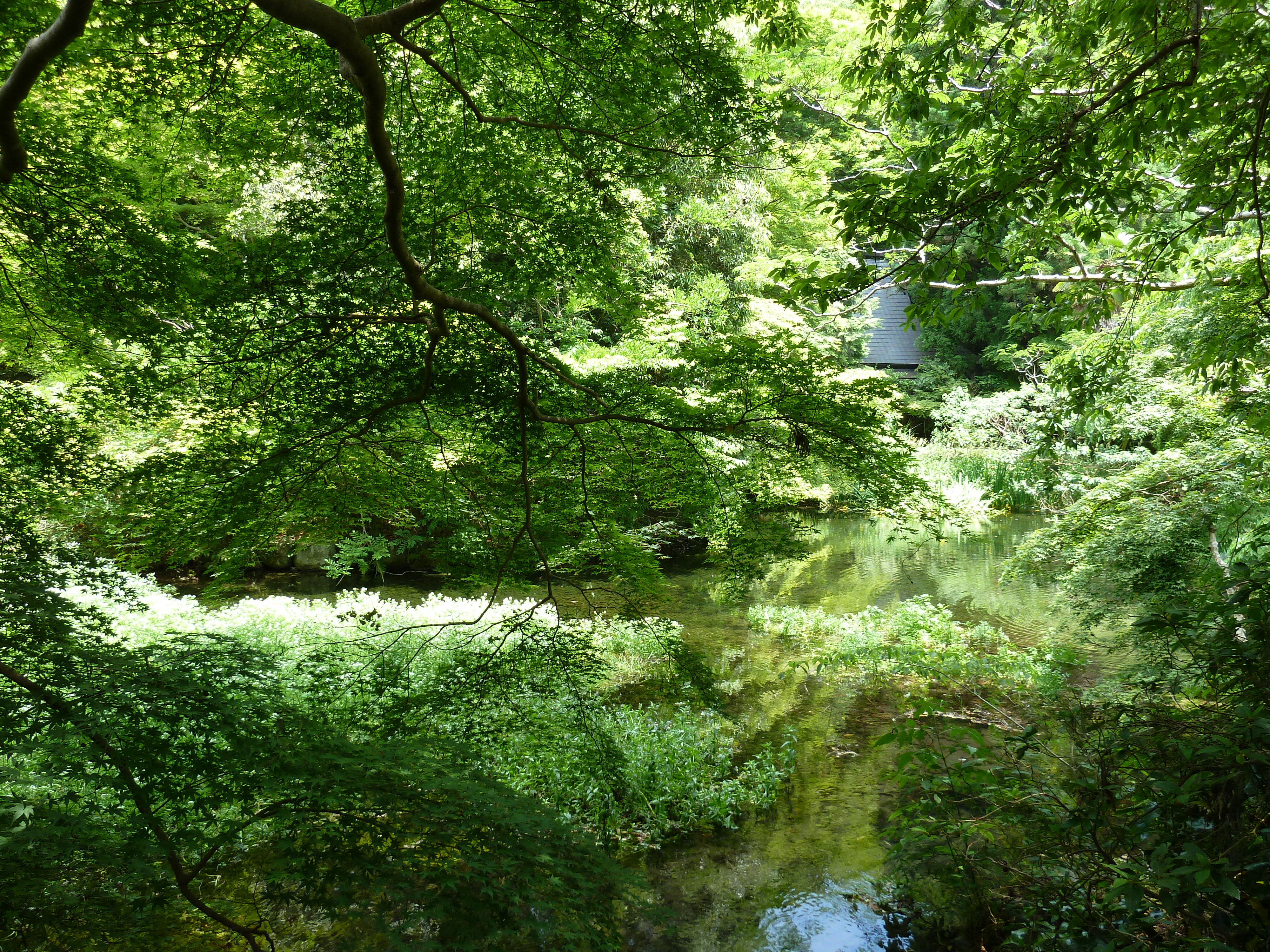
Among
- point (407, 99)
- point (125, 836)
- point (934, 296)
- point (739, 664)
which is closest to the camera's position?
point (125, 836)

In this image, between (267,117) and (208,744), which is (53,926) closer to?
(208,744)

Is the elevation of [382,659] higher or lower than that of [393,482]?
lower

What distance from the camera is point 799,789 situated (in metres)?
5.16

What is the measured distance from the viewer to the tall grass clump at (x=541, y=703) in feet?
11.2

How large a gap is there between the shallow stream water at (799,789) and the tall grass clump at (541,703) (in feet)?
0.93

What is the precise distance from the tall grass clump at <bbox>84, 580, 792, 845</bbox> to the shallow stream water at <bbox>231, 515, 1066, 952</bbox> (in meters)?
0.28

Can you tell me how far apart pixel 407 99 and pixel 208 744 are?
137 inches

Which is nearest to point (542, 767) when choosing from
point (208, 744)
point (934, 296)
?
point (208, 744)

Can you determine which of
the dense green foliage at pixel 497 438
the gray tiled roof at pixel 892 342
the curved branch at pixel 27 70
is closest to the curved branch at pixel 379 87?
the dense green foliage at pixel 497 438

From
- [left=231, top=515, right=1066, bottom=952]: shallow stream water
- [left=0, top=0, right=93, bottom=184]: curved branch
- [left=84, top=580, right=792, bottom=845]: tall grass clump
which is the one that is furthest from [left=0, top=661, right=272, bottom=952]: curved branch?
[left=0, top=0, right=93, bottom=184]: curved branch

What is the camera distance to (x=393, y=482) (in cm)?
383

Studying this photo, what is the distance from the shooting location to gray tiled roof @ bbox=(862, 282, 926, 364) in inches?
896

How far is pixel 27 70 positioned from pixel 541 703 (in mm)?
4156

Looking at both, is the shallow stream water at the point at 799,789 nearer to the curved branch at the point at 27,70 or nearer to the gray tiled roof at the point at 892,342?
the curved branch at the point at 27,70
